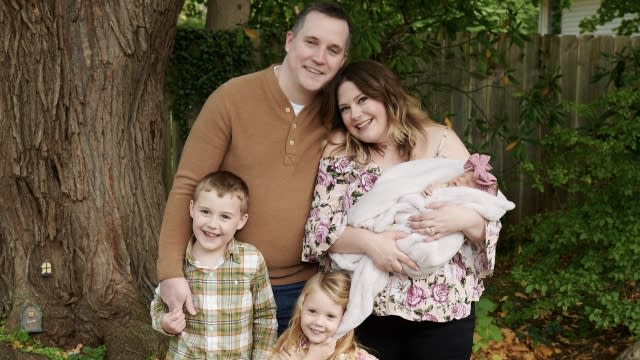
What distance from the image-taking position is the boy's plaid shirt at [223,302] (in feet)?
8.18

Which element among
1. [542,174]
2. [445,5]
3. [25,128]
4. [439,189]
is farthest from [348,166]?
[542,174]

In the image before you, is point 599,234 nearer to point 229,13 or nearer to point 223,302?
point 223,302

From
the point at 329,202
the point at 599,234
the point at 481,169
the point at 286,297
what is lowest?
the point at 599,234

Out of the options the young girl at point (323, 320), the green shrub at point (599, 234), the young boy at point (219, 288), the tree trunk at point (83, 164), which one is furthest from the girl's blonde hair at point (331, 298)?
the green shrub at point (599, 234)

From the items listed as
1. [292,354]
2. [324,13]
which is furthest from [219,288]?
[324,13]

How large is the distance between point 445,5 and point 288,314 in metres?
3.08

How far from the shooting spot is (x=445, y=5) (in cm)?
499

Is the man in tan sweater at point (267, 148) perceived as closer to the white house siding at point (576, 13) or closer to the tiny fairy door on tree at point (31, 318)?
the tiny fairy door on tree at point (31, 318)

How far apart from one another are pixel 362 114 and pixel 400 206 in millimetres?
330

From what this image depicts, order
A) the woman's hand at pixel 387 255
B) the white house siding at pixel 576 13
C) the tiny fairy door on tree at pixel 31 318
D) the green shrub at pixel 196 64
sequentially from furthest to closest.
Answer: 1. the white house siding at pixel 576 13
2. the green shrub at pixel 196 64
3. the tiny fairy door on tree at pixel 31 318
4. the woman's hand at pixel 387 255

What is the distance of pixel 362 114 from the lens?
237 cm

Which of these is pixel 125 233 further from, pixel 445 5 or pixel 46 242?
pixel 445 5

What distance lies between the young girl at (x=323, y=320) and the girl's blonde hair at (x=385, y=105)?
1.43 ft

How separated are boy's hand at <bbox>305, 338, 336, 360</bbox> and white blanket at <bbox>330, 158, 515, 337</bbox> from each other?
0.29ft
